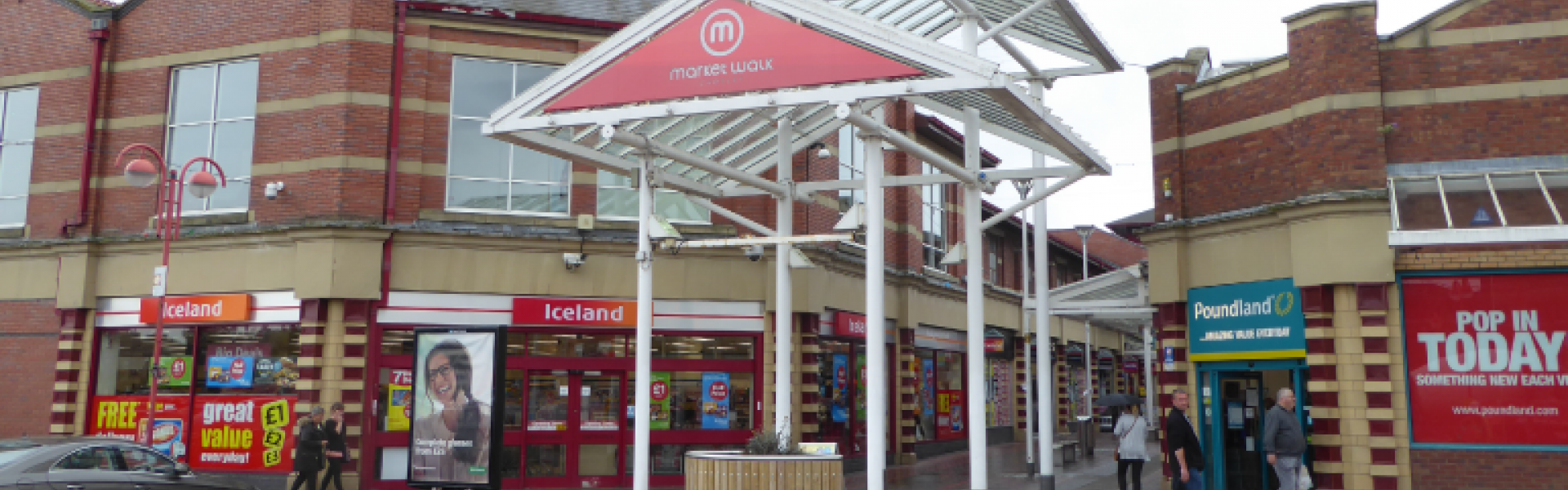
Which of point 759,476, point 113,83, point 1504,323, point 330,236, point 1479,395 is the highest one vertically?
point 113,83

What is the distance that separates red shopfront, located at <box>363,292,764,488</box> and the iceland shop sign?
271 inches

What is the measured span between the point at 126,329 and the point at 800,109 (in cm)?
1308

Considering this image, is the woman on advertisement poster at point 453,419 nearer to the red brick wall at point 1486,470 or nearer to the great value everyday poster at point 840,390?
the great value everyday poster at point 840,390

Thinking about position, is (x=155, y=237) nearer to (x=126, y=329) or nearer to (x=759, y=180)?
(x=126, y=329)

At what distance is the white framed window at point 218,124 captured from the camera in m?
18.7

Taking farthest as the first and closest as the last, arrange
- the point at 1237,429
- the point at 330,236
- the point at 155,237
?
the point at 155,237 < the point at 330,236 < the point at 1237,429

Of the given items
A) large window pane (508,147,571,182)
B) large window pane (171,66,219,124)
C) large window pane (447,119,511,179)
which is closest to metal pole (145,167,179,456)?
large window pane (171,66,219,124)

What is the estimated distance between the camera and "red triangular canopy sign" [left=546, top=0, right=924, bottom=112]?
10.5 m

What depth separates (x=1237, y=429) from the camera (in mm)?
15711

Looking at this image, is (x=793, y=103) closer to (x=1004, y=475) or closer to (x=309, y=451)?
(x=309, y=451)

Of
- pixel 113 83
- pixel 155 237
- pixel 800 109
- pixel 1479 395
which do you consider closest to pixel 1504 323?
pixel 1479 395

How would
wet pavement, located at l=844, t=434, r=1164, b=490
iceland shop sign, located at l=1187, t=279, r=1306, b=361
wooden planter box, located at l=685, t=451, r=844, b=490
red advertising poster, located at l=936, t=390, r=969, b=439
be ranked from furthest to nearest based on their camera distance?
1. red advertising poster, located at l=936, t=390, r=969, b=439
2. wet pavement, located at l=844, t=434, r=1164, b=490
3. iceland shop sign, located at l=1187, t=279, r=1306, b=361
4. wooden planter box, located at l=685, t=451, r=844, b=490

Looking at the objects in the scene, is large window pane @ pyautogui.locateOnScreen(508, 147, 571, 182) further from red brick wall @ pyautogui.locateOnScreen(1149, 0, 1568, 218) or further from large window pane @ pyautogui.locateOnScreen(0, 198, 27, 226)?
red brick wall @ pyautogui.locateOnScreen(1149, 0, 1568, 218)

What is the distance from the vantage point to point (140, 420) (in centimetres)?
1856
